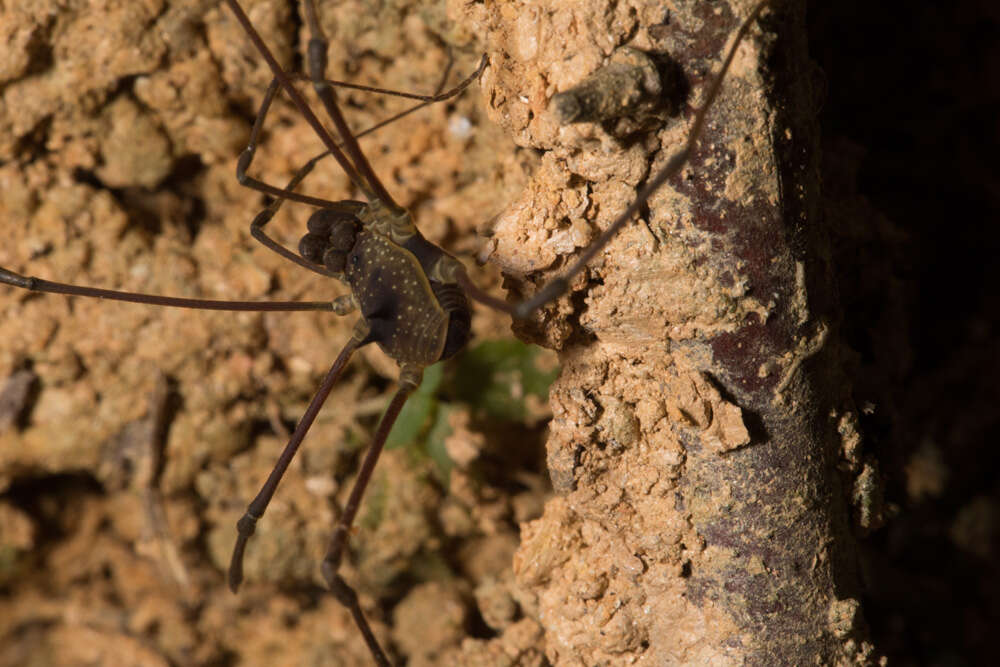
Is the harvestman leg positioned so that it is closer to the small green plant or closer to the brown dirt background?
the brown dirt background

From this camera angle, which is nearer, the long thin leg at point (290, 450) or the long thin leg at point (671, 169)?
the long thin leg at point (671, 169)

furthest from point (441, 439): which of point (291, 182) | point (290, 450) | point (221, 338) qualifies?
point (291, 182)

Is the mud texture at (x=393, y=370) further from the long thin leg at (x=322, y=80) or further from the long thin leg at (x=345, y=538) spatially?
the long thin leg at (x=322, y=80)

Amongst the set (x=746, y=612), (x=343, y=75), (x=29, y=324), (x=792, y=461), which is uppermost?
(x=343, y=75)

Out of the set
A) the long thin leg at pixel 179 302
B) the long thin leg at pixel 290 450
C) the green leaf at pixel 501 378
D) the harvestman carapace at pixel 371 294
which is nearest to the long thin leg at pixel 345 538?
the harvestman carapace at pixel 371 294

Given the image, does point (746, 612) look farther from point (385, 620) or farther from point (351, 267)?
point (385, 620)

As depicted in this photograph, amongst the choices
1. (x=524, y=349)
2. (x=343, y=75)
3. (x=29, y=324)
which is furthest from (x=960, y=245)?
(x=29, y=324)

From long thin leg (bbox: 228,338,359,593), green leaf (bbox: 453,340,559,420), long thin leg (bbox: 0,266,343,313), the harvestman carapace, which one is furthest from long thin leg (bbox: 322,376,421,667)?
green leaf (bbox: 453,340,559,420)

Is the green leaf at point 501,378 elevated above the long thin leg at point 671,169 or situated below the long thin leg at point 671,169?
above
